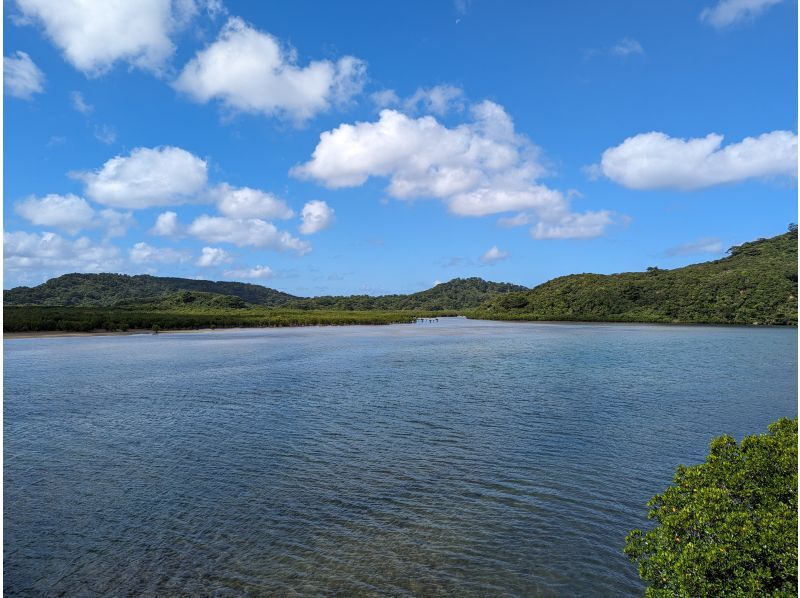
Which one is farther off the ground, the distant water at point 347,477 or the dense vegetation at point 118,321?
the dense vegetation at point 118,321

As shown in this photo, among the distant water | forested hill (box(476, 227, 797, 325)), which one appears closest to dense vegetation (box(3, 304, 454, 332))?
the distant water

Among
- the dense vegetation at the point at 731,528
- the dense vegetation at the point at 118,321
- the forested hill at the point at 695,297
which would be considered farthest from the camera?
the forested hill at the point at 695,297

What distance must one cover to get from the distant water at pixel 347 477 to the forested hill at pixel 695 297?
116m

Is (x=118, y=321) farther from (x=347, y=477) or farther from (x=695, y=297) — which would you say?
(x=695, y=297)

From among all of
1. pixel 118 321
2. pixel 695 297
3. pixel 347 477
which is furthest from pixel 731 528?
pixel 695 297

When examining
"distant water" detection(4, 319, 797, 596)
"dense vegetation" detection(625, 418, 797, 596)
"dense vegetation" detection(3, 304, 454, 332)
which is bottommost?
"distant water" detection(4, 319, 797, 596)

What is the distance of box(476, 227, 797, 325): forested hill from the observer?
137 meters

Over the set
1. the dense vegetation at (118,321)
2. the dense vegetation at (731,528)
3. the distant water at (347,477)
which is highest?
the dense vegetation at (118,321)

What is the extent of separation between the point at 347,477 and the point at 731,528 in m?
12.5

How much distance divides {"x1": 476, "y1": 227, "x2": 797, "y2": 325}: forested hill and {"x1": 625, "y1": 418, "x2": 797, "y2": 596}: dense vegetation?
144256mm

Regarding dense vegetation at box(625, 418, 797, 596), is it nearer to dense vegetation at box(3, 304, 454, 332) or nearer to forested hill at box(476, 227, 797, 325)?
dense vegetation at box(3, 304, 454, 332)

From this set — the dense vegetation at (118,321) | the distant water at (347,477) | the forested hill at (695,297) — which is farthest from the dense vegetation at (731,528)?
the forested hill at (695,297)

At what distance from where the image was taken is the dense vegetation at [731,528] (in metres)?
8.84

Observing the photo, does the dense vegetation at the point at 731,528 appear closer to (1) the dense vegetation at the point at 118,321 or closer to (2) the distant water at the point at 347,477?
(2) the distant water at the point at 347,477
